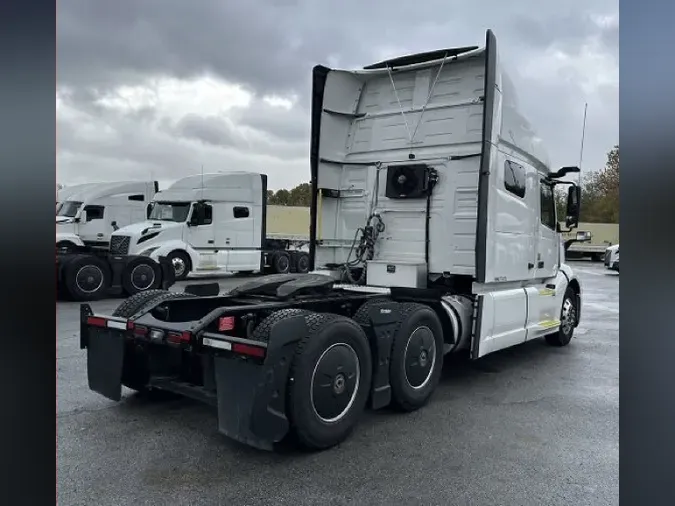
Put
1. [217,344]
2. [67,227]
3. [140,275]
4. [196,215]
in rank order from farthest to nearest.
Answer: [67,227] → [196,215] → [140,275] → [217,344]

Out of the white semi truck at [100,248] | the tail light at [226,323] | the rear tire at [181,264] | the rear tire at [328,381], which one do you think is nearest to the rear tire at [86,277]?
the white semi truck at [100,248]

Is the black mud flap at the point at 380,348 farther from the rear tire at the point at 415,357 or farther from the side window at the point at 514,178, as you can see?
the side window at the point at 514,178

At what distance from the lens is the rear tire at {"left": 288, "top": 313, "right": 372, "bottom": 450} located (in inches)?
159

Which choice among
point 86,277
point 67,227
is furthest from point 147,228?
point 67,227

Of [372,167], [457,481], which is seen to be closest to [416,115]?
[372,167]

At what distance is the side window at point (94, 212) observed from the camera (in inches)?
819

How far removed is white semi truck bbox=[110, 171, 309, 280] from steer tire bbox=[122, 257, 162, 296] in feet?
7.75

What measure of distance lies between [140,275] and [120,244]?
3.28 m

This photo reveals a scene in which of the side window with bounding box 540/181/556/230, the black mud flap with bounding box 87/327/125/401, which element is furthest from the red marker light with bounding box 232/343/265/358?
the side window with bounding box 540/181/556/230

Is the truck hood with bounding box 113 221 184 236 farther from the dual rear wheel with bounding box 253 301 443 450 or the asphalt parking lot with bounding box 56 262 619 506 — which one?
the dual rear wheel with bounding box 253 301 443 450

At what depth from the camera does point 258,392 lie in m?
3.81

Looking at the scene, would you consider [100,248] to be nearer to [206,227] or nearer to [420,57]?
[206,227]
